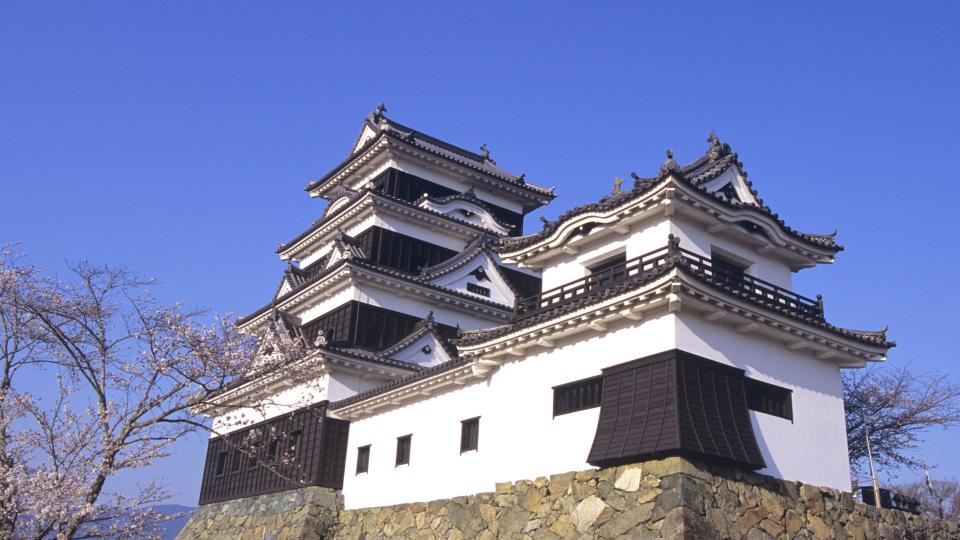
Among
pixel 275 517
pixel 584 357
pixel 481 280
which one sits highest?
pixel 481 280

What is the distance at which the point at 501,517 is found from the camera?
1652 centimetres

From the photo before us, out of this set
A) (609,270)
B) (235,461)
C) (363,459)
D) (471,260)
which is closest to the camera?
(609,270)

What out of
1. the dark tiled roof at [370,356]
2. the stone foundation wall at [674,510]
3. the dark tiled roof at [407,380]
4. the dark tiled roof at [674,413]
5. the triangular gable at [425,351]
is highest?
the triangular gable at [425,351]

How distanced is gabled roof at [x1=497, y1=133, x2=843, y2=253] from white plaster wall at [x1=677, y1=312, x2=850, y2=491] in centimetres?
287

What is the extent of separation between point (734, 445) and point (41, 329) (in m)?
11.9

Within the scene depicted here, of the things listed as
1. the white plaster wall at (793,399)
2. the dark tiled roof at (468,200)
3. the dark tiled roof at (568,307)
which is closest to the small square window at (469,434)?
the dark tiled roof at (568,307)

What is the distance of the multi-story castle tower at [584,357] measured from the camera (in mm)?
14625

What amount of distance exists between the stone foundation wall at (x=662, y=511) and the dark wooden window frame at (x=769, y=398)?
1418mm

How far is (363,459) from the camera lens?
73.9 feet

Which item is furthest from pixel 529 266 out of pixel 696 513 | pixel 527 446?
pixel 696 513

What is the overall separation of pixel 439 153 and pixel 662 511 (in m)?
19.3

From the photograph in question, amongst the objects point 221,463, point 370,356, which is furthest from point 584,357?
point 221,463

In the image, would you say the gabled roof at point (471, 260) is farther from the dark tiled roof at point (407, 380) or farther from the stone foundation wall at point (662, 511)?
the stone foundation wall at point (662, 511)

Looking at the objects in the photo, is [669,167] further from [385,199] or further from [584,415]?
[385,199]
